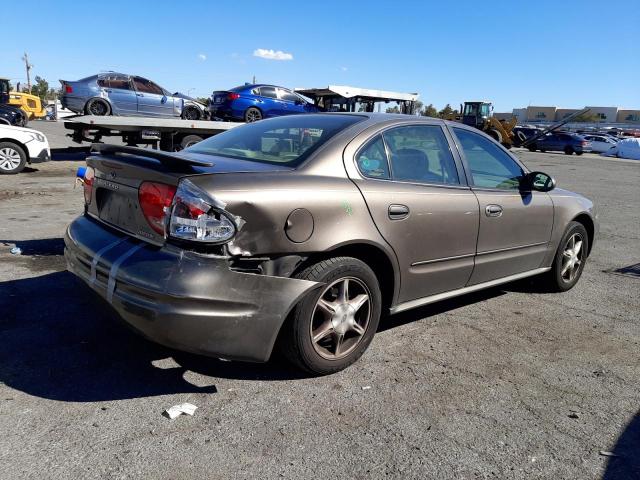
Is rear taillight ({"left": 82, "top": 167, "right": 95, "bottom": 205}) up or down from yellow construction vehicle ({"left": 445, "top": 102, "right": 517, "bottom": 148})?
down

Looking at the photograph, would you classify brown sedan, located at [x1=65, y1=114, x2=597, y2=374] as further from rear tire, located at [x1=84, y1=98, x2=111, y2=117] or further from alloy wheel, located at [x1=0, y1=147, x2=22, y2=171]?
rear tire, located at [x1=84, y1=98, x2=111, y2=117]

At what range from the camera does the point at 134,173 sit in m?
3.05

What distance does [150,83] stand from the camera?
1722 cm

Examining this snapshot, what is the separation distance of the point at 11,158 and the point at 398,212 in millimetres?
11027

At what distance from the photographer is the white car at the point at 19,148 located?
1150 centimetres

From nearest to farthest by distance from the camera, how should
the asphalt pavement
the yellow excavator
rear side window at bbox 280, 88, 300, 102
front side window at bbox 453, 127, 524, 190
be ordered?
1. the asphalt pavement
2. front side window at bbox 453, 127, 524, 190
3. rear side window at bbox 280, 88, 300, 102
4. the yellow excavator

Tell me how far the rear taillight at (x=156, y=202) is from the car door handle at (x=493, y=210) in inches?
96.4

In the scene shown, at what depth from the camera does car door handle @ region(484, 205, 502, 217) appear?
4.15 metres

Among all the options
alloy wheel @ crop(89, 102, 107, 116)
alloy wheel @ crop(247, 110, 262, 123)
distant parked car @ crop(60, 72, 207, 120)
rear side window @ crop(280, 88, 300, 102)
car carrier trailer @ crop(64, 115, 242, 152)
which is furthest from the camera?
rear side window @ crop(280, 88, 300, 102)

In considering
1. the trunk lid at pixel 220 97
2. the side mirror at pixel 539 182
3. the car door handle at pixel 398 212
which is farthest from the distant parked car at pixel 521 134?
the car door handle at pixel 398 212

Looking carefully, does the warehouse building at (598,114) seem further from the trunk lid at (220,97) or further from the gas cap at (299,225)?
the gas cap at (299,225)

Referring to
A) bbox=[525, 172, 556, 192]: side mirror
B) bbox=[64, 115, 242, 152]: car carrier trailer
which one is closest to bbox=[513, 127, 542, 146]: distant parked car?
bbox=[64, 115, 242, 152]: car carrier trailer

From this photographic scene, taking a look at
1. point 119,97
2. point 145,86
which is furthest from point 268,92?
point 119,97

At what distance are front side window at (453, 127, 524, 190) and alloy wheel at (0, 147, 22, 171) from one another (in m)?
10.8
